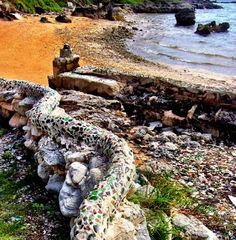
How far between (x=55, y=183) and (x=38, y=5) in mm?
54916

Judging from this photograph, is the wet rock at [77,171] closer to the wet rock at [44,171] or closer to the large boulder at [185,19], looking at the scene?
the wet rock at [44,171]

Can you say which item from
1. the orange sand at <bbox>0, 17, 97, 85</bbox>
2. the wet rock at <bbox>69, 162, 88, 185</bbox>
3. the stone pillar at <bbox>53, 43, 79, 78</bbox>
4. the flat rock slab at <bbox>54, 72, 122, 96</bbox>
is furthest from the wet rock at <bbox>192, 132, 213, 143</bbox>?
the orange sand at <bbox>0, 17, 97, 85</bbox>

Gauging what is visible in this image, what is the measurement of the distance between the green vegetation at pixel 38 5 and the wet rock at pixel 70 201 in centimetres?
5046

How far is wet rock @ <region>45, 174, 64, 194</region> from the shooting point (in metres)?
7.29

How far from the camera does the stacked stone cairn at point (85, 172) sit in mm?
5602

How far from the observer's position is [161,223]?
633 centimetres

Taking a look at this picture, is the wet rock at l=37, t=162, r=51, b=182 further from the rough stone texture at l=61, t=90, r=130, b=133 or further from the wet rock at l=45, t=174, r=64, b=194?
the rough stone texture at l=61, t=90, r=130, b=133

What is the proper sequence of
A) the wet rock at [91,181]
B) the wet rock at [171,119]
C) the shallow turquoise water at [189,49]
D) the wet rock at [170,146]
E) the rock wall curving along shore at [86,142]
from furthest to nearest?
the shallow turquoise water at [189,49]
the wet rock at [171,119]
the wet rock at [170,146]
the wet rock at [91,181]
the rock wall curving along shore at [86,142]

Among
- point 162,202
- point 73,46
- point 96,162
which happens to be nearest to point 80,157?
point 96,162

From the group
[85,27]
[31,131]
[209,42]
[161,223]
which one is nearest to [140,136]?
[31,131]

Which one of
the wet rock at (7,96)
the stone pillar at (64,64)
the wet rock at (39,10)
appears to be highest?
the wet rock at (7,96)

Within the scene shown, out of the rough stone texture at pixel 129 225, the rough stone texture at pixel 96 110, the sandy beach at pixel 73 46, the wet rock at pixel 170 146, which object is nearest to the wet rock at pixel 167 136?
the wet rock at pixel 170 146

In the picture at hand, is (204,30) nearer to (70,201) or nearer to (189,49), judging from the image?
(189,49)

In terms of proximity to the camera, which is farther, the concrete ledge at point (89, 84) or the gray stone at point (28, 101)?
the concrete ledge at point (89, 84)
